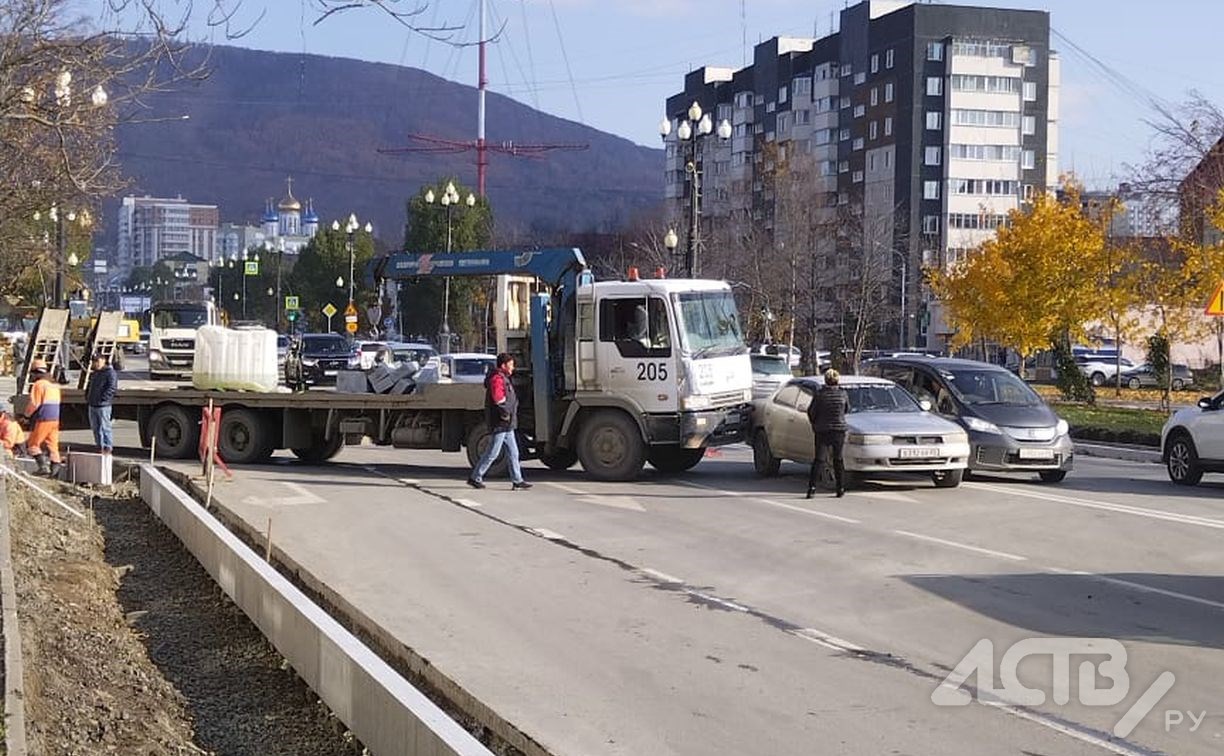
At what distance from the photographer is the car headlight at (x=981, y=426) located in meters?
19.8

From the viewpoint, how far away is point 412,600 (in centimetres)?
1139

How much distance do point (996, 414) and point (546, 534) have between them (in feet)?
25.5

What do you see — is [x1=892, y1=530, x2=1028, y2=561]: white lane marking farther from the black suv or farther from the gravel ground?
the black suv

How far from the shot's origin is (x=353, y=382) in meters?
22.9

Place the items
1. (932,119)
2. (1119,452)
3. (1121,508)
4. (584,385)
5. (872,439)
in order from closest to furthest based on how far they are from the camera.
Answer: (1121,508) → (872,439) → (584,385) → (1119,452) → (932,119)

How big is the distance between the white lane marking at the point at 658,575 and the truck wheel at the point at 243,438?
442 inches

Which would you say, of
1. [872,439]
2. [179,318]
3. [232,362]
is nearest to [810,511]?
[872,439]

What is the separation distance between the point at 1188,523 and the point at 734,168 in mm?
95646

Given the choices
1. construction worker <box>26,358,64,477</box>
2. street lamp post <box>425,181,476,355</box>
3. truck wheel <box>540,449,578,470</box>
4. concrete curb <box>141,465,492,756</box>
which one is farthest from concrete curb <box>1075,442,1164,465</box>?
concrete curb <box>141,465,492,756</box>

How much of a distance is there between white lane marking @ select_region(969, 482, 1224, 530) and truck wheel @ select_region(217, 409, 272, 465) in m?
10.6

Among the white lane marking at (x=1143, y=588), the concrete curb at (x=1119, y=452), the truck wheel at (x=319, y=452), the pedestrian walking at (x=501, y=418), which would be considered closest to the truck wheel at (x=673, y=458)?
the pedestrian walking at (x=501, y=418)

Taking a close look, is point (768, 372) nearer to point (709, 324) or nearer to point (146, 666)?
point (709, 324)

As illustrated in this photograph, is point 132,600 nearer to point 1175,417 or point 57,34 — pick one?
point 57,34

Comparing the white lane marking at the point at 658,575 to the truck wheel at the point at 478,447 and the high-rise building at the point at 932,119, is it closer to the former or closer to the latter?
the truck wheel at the point at 478,447
